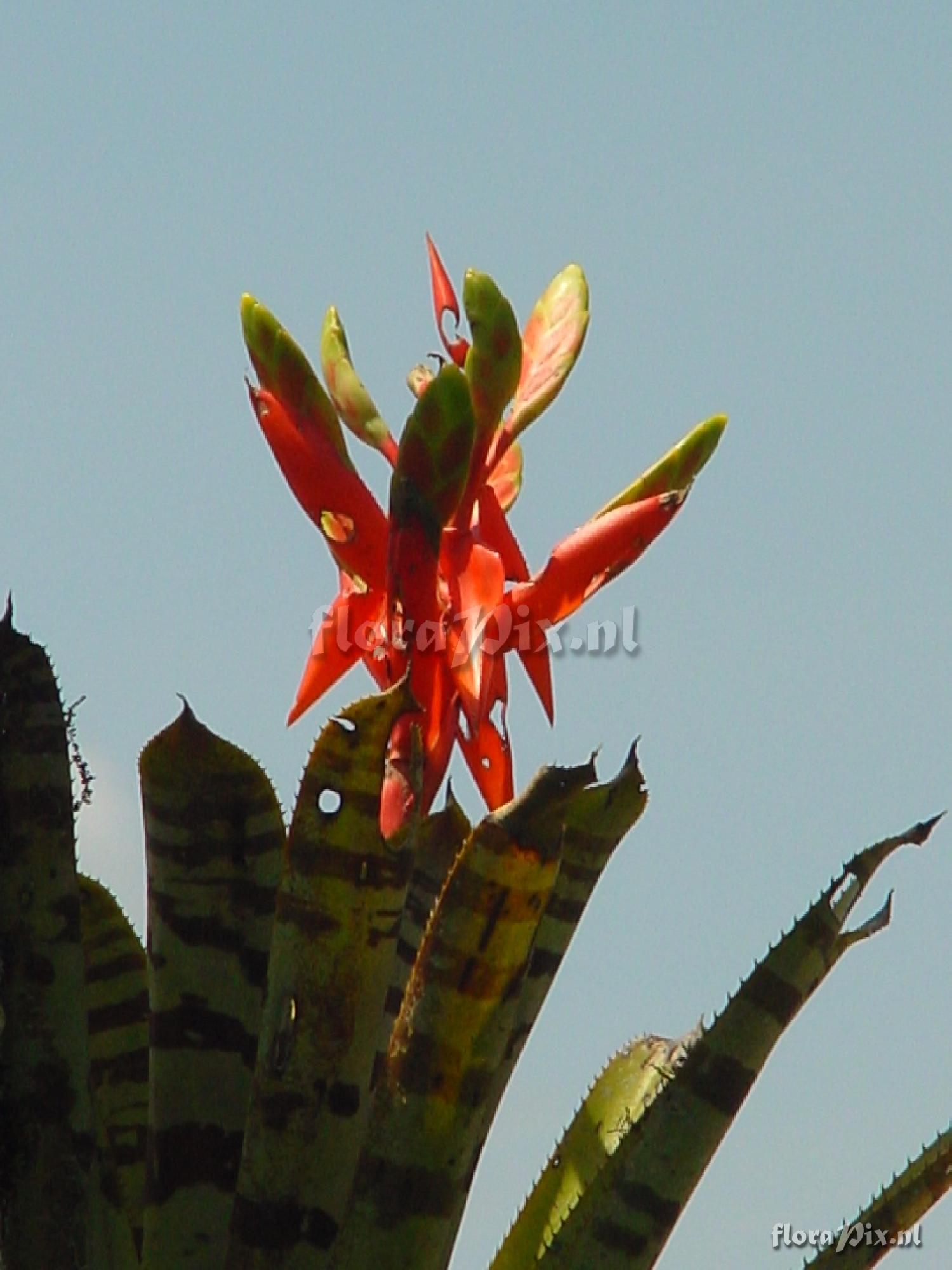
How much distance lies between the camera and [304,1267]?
1.41m

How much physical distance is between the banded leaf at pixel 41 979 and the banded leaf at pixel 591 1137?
1.34 ft

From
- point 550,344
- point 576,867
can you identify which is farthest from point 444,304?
point 576,867

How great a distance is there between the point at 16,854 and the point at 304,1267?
392 mm

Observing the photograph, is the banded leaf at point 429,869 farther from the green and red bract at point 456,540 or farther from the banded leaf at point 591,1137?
the banded leaf at point 591,1137

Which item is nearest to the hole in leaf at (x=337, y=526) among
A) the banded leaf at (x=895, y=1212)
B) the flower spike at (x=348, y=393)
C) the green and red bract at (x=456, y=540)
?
the green and red bract at (x=456, y=540)

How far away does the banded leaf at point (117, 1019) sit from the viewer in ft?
5.49

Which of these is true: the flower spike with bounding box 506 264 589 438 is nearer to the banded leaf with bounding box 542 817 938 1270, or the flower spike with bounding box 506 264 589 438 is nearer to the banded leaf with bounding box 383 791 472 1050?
the banded leaf with bounding box 383 791 472 1050

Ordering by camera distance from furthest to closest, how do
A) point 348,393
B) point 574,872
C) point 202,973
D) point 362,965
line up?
point 348,393 → point 574,872 → point 202,973 → point 362,965

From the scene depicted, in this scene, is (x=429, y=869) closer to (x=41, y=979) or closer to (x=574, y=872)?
(x=574, y=872)

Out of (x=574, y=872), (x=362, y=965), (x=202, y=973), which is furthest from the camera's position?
(x=574, y=872)

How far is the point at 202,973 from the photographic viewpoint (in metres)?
1.49

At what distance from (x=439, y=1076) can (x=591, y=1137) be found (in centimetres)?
44

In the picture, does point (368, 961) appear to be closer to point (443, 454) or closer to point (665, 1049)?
point (443, 454)

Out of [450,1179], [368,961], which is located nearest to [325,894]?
[368,961]
